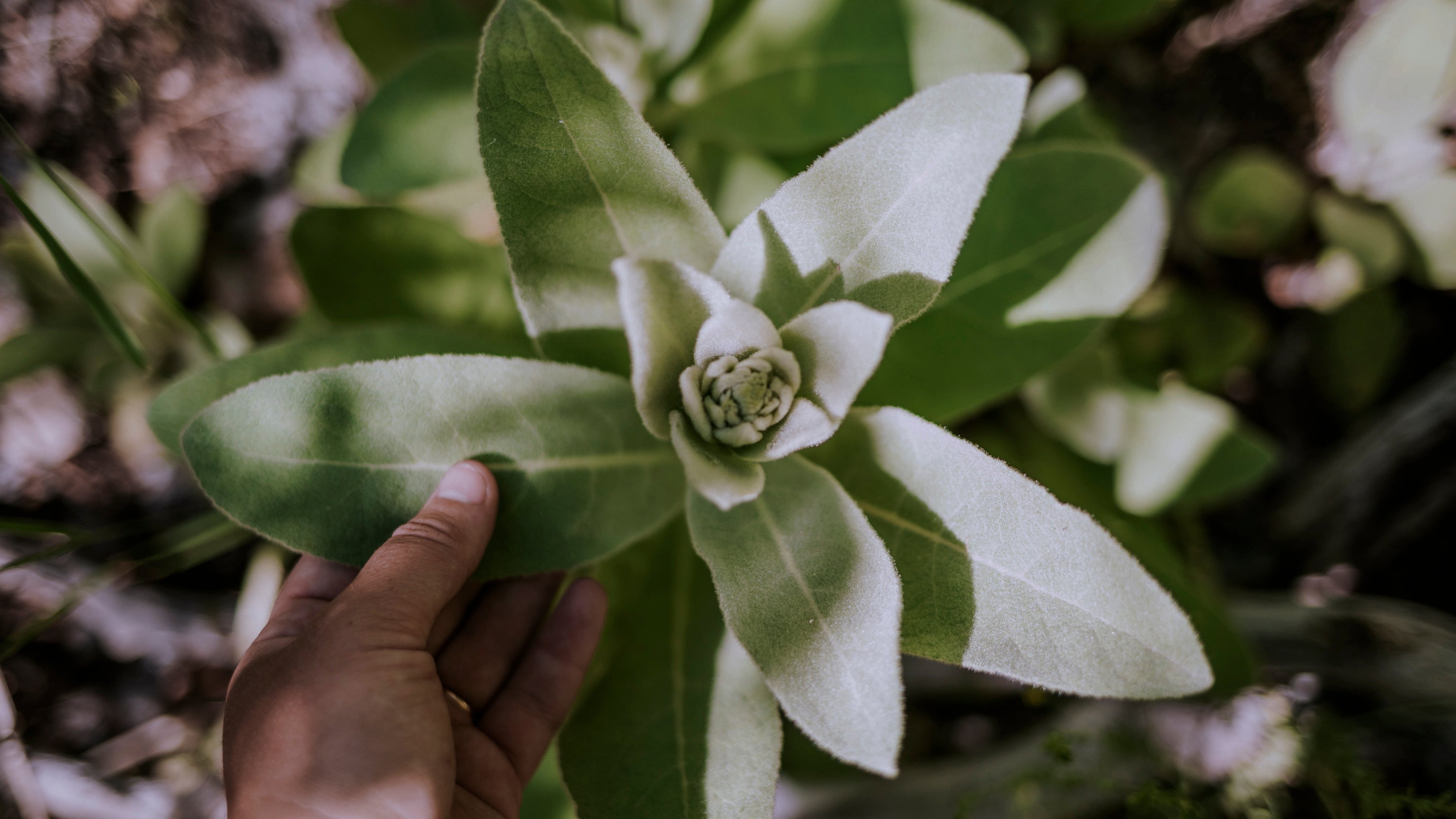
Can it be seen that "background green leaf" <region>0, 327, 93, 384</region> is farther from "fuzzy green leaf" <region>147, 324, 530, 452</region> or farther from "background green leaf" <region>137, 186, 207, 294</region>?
"fuzzy green leaf" <region>147, 324, 530, 452</region>

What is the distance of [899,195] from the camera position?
1.01 m

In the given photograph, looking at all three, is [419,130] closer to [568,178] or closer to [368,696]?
[568,178]

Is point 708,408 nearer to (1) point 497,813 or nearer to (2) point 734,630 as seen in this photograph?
(2) point 734,630

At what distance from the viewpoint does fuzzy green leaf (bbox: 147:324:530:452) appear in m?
1.33

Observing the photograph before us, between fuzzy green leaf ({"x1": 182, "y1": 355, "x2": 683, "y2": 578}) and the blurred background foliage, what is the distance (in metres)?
0.33

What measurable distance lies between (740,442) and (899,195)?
0.40 m

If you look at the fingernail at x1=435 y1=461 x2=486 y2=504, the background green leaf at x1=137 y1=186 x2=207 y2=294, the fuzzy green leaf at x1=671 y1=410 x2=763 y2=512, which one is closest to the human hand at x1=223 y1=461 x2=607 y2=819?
the fingernail at x1=435 y1=461 x2=486 y2=504

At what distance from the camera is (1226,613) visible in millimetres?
1761

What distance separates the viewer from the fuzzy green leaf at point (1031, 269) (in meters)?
1.47

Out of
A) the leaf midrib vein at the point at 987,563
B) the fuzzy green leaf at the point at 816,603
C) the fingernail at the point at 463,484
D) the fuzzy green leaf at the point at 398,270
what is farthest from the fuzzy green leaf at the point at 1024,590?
the fuzzy green leaf at the point at 398,270

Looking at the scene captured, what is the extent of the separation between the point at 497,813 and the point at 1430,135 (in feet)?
9.22

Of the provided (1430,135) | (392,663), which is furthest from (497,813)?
(1430,135)

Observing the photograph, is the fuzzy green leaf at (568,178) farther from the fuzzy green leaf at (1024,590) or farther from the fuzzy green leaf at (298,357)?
the fuzzy green leaf at (1024,590)

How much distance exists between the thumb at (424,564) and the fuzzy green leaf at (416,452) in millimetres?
50
